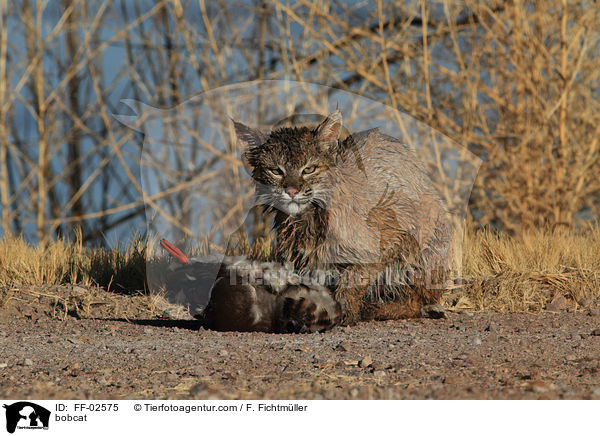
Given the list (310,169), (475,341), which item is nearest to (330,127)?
(310,169)

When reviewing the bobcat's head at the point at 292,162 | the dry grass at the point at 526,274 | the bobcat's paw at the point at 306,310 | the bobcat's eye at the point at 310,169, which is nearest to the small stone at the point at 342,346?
the bobcat's paw at the point at 306,310

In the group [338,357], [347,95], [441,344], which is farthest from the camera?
[347,95]

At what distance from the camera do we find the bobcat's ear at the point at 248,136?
342cm

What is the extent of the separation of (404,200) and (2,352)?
2.46 m

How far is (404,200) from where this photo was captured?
4172 mm

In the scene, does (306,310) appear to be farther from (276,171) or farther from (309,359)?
(276,171)

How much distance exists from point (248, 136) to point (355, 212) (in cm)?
80

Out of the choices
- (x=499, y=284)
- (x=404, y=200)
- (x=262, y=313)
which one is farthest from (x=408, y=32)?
(x=262, y=313)

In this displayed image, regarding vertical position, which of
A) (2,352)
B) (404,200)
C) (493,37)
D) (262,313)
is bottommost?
(2,352)

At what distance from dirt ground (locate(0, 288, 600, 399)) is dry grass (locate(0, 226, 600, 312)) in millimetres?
315

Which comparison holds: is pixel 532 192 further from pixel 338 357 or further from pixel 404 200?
pixel 338 357

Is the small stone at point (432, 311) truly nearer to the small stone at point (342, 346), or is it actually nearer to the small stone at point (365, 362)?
the small stone at point (342, 346)

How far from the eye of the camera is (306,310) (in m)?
4.12
